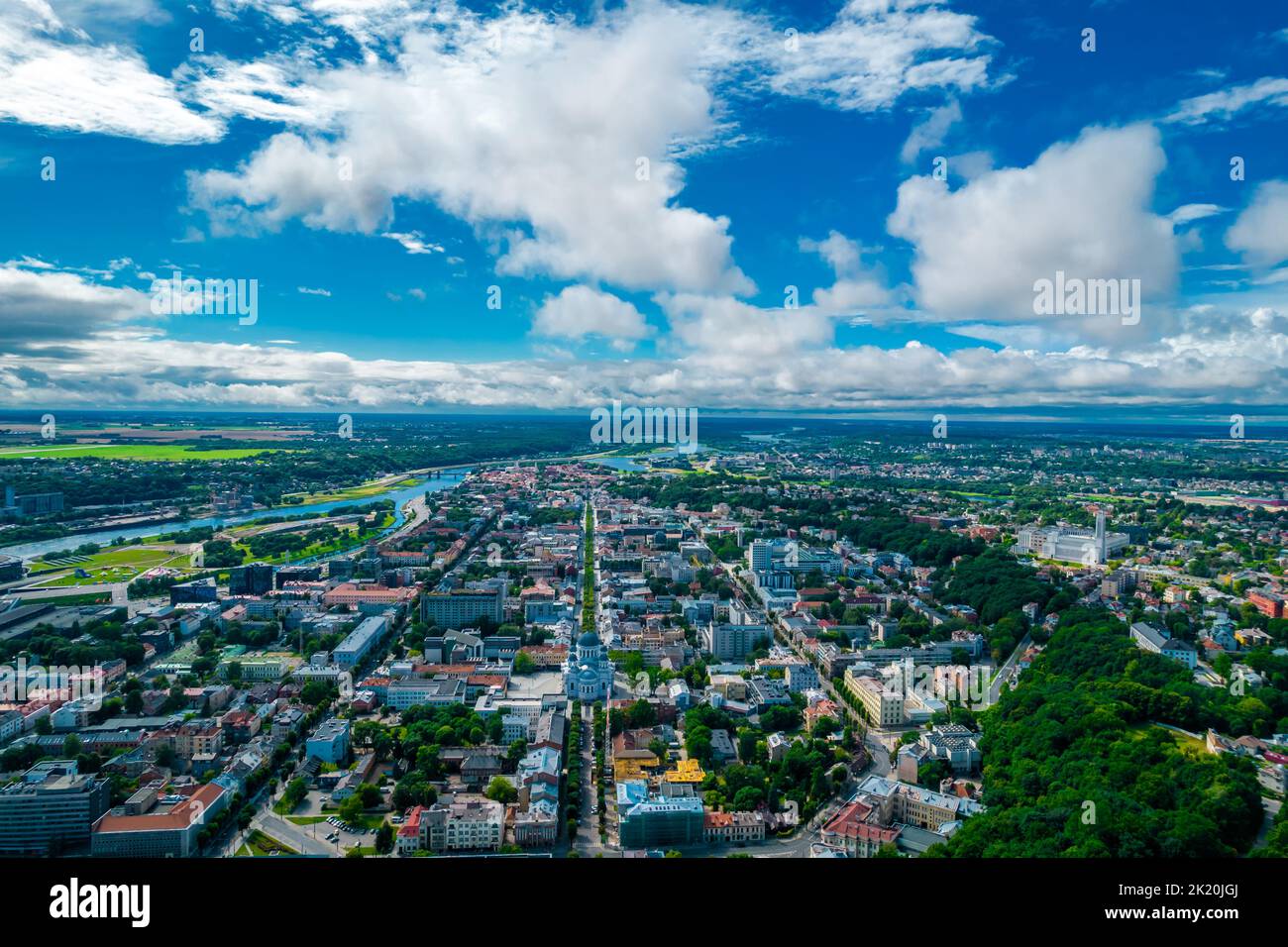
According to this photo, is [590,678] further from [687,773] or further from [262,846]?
[262,846]

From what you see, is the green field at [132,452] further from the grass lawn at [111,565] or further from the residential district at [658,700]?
the residential district at [658,700]

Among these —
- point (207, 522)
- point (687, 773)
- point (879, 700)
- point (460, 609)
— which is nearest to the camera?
point (687, 773)

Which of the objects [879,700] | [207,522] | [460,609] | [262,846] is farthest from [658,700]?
[207,522]

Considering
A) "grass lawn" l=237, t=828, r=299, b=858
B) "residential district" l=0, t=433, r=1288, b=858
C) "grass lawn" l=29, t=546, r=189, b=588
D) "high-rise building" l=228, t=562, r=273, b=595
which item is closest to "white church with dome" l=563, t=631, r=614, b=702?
"residential district" l=0, t=433, r=1288, b=858

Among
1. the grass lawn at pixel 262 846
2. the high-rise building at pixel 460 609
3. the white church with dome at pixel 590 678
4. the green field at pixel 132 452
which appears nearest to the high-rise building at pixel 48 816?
the grass lawn at pixel 262 846

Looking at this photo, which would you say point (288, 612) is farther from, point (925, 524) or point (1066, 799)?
point (925, 524)
